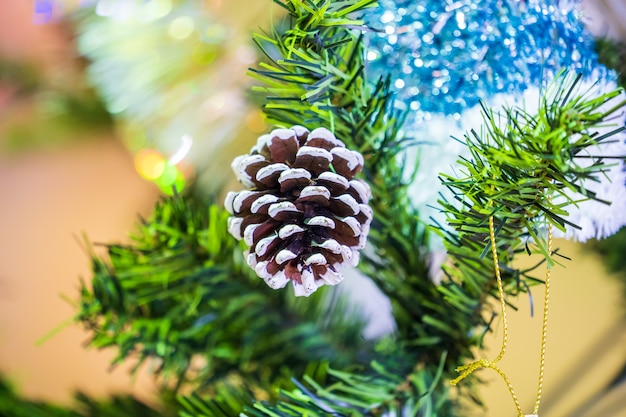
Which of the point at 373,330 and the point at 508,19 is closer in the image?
the point at 508,19

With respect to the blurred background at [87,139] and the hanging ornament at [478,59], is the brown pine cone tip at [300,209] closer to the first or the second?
the hanging ornament at [478,59]

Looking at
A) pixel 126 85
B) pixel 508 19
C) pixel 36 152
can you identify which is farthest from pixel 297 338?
pixel 36 152

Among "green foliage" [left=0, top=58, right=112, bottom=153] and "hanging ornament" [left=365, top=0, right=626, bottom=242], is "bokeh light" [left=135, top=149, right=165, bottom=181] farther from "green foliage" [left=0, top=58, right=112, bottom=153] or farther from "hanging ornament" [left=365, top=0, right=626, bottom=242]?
"hanging ornament" [left=365, top=0, right=626, bottom=242]

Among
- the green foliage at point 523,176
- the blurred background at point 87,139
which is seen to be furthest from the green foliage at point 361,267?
the blurred background at point 87,139

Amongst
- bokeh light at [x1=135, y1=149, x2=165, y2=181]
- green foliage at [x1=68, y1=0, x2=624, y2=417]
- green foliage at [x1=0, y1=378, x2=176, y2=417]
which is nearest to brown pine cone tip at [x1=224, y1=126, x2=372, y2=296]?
green foliage at [x1=68, y1=0, x2=624, y2=417]

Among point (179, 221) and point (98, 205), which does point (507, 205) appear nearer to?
point (179, 221)
